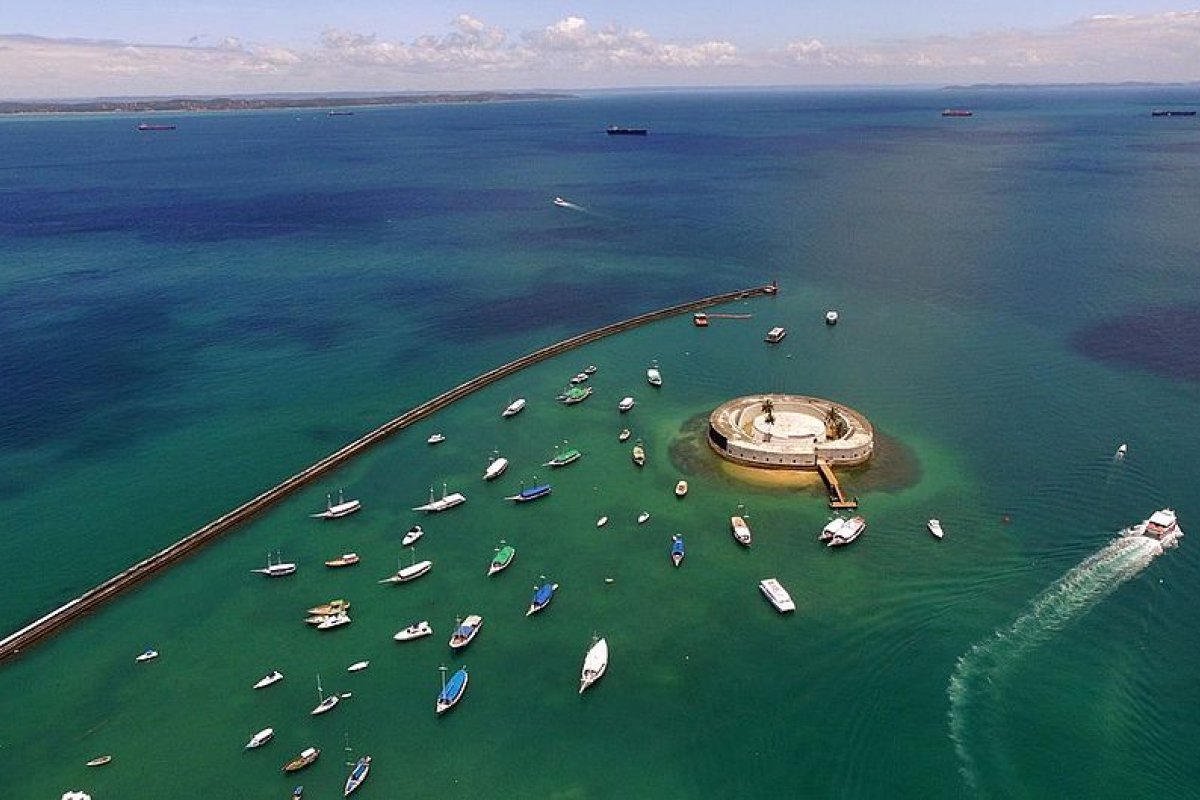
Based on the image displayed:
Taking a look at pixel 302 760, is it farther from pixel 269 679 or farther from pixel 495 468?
pixel 495 468

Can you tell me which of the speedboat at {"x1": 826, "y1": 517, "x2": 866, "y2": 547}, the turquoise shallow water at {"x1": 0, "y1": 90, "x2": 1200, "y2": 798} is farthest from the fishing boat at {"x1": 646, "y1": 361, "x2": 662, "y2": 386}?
the speedboat at {"x1": 826, "y1": 517, "x2": 866, "y2": 547}

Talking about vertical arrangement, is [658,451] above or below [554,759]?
above

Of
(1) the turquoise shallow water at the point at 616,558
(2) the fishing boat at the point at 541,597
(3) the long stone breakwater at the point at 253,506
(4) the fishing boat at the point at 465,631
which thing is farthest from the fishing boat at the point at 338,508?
(2) the fishing boat at the point at 541,597

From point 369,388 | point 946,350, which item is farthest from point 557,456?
point 946,350

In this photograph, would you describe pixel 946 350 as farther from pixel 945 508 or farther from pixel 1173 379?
pixel 945 508

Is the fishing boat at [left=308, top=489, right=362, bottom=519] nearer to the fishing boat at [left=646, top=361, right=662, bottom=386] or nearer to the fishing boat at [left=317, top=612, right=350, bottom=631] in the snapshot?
the fishing boat at [left=317, top=612, right=350, bottom=631]

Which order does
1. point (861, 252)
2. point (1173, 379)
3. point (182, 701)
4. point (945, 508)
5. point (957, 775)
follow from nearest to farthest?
point (957, 775) < point (182, 701) < point (945, 508) < point (1173, 379) < point (861, 252)
